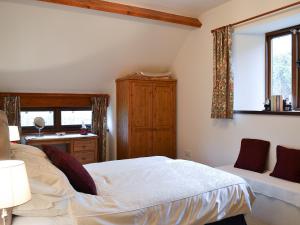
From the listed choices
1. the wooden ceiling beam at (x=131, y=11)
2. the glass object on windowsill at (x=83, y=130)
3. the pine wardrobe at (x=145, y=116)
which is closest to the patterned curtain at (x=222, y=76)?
the wooden ceiling beam at (x=131, y=11)

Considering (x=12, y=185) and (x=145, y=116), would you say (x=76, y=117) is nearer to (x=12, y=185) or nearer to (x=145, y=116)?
(x=145, y=116)

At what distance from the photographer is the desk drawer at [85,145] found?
4.40 m

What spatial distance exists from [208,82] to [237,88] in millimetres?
540

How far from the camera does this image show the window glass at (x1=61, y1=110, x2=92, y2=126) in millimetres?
4871

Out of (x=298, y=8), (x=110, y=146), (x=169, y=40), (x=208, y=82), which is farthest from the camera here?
(x=110, y=146)

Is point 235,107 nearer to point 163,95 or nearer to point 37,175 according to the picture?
point 163,95

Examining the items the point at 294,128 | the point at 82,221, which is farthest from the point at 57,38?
the point at 294,128

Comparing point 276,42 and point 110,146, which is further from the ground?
point 276,42

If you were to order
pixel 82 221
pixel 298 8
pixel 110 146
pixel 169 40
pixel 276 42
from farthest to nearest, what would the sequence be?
pixel 110 146 < pixel 169 40 < pixel 276 42 < pixel 298 8 < pixel 82 221

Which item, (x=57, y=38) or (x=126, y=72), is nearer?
(x=57, y=38)

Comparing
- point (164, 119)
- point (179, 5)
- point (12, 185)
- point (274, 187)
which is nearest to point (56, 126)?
point (164, 119)

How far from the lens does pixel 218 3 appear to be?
149 inches

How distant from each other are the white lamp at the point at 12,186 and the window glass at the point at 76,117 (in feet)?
12.3

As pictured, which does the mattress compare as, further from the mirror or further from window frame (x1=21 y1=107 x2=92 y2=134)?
window frame (x1=21 y1=107 x2=92 y2=134)
